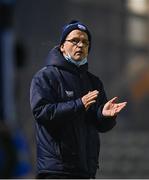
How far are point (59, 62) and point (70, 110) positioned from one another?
255 mm

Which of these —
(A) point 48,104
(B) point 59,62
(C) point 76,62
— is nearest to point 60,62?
(B) point 59,62

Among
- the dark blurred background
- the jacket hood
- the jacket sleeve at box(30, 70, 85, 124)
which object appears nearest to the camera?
the jacket sleeve at box(30, 70, 85, 124)

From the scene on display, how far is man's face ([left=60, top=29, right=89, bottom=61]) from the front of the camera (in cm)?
343

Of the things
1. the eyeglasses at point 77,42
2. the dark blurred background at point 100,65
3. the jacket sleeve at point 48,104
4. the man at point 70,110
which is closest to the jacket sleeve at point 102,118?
the man at point 70,110

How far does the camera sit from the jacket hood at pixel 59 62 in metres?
3.50

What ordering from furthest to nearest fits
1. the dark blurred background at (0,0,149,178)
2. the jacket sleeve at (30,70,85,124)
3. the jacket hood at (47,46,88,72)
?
the dark blurred background at (0,0,149,178)
the jacket hood at (47,46,88,72)
the jacket sleeve at (30,70,85,124)

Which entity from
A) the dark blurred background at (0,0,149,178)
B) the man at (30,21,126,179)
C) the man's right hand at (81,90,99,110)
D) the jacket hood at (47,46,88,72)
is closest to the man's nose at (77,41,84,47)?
the man at (30,21,126,179)

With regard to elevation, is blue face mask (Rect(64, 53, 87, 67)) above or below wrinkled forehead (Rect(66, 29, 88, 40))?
below

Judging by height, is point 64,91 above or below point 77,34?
below

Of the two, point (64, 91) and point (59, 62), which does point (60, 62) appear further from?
point (64, 91)

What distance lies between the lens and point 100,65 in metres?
20.9

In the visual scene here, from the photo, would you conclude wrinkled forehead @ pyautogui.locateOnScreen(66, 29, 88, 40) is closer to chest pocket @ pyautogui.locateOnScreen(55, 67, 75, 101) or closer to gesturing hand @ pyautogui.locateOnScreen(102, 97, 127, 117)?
chest pocket @ pyautogui.locateOnScreen(55, 67, 75, 101)

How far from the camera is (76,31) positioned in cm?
347

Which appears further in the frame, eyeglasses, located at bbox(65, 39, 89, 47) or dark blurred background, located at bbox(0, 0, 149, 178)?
dark blurred background, located at bbox(0, 0, 149, 178)
